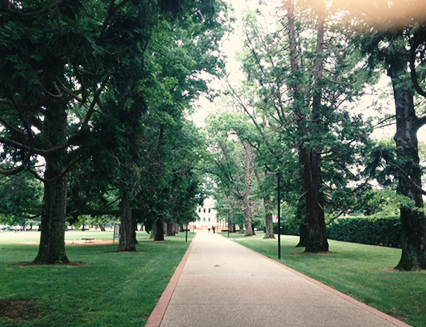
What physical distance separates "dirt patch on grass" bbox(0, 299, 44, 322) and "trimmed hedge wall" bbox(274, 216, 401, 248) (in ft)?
65.2

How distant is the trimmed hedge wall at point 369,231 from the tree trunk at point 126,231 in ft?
35.5

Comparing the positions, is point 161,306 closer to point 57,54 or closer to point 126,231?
point 57,54

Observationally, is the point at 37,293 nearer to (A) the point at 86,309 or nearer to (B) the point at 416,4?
(A) the point at 86,309

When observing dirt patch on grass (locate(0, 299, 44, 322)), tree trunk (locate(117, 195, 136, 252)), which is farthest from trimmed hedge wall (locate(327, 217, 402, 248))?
dirt patch on grass (locate(0, 299, 44, 322))

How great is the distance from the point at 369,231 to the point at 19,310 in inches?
1100

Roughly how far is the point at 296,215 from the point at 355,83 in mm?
9240

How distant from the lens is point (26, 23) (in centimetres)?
685

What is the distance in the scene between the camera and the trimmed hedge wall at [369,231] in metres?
25.2

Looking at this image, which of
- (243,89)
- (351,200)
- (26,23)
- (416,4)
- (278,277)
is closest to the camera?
(416,4)

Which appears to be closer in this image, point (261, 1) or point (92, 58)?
point (92, 58)

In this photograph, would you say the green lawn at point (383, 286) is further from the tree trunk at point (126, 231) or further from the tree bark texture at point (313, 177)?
the tree trunk at point (126, 231)

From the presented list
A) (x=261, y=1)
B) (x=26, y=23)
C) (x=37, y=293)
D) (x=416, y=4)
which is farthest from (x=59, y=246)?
(x=261, y=1)

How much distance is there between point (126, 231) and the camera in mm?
20828

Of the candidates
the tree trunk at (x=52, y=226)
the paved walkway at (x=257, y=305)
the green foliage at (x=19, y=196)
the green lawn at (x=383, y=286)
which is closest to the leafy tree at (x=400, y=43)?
the green lawn at (x=383, y=286)
